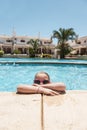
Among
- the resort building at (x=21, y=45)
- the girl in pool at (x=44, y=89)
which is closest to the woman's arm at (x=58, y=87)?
the girl in pool at (x=44, y=89)

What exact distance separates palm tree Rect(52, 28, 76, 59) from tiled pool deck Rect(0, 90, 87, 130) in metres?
34.5

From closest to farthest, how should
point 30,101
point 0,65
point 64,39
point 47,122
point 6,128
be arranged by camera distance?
point 6,128 → point 47,122 → point 30,101 → point 0,65 → point 64,39

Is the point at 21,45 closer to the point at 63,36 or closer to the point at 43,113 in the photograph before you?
the point at 63,36

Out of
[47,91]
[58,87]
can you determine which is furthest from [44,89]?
[58,87]

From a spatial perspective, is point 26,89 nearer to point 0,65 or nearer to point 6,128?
point 6,128

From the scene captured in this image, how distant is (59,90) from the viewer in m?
3.17

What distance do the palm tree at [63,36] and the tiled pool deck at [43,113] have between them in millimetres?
34509

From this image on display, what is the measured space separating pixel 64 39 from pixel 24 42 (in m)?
26.3

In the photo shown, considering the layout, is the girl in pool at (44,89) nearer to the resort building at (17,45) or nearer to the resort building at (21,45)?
the resort building at (21,45)

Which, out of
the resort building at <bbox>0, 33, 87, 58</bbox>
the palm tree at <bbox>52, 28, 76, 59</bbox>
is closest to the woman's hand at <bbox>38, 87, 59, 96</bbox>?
the palm tree at <bbox>52, 28, 76, 59</bbox>

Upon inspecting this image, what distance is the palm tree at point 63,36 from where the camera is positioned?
36631mm

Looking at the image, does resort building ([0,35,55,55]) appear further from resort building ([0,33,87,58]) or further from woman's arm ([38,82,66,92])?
woman's arm ([38,82,66,92])

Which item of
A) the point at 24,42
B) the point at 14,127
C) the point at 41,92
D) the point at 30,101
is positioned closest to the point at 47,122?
the point at 14,127

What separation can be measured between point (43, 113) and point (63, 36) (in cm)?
3521
